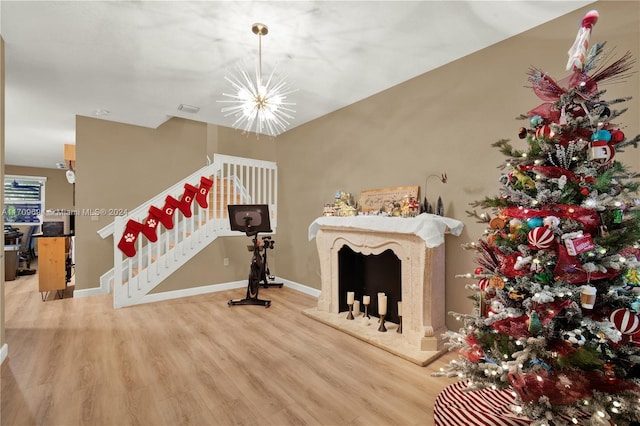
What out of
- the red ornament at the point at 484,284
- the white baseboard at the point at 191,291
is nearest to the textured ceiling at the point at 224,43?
the red ornament at the point at 484,284

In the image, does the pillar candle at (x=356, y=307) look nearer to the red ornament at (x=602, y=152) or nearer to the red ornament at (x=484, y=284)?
the red ornament at (x=484, y=284)

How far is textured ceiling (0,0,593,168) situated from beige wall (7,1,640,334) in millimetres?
214

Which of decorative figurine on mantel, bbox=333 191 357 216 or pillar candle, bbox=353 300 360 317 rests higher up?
decorative figurine on mantel, bbox=333 191 357 216

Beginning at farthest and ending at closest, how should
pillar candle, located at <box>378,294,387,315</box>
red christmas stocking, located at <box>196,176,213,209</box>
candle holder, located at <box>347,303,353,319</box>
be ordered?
red christmas stocking, located at <box>196,176,213,209</box> → candle holder, located at <box>347,303,353,319</box> → pillar candle, located at <box>378,294,387,315</box>

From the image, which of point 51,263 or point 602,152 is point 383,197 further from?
point 51,263

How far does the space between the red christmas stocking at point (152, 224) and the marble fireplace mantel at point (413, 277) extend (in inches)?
106

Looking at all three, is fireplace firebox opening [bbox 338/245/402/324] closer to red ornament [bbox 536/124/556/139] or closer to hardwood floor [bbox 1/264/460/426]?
hardwood floor [bbox 1/264/460/426]

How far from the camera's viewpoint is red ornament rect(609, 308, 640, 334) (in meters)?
1.19

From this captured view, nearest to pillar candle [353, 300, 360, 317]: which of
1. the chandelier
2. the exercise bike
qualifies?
the exercise bike

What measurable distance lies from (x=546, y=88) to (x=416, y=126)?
1635mm

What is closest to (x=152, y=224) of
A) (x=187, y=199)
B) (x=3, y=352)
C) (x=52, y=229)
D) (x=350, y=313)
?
(x=187, y=199)

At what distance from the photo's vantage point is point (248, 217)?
157 inches

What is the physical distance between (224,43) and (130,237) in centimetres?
275

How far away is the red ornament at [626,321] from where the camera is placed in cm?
119
